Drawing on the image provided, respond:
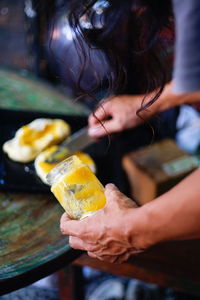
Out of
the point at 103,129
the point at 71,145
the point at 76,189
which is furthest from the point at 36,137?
the point at 76,189

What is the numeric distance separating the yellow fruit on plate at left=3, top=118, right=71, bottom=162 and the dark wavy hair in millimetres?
557

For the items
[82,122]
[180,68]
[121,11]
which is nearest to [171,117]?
[82,122]

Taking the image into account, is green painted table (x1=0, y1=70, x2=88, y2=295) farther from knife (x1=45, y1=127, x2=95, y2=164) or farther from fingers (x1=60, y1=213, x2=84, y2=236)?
knife (x1=45, y1=127, x2=95, y2=164)

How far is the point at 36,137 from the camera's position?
2.27 meters

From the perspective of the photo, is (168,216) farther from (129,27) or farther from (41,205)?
(129,27)

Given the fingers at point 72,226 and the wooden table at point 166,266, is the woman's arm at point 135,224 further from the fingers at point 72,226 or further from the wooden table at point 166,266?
the wooden table at point 166,266

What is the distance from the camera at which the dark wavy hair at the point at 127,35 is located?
148 centimetres

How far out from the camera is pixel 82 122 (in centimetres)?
243

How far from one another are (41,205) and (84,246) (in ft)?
1.42

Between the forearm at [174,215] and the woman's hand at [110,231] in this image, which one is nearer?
the forearm at [174,215]

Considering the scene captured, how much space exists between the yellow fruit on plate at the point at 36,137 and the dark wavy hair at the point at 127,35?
21.9 inches

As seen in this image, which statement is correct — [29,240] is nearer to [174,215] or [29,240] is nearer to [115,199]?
[115,199]

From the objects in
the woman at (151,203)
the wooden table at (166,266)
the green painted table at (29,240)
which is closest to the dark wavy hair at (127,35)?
the woman at (151,203)

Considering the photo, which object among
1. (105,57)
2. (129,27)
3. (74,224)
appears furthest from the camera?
(129,27)
